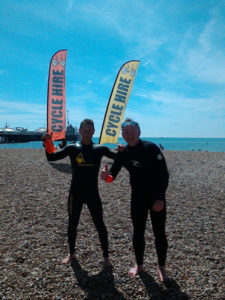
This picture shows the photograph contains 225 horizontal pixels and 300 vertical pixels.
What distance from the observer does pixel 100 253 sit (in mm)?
3848

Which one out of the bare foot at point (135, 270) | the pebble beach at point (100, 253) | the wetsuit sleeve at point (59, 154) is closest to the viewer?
the pebble beach at point (100, 253)

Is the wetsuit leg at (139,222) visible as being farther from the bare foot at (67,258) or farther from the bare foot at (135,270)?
the bare foot at (67,258)

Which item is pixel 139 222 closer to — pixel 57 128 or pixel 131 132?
pixel 131 132

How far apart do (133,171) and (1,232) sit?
11.2 ft

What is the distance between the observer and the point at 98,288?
292 cm

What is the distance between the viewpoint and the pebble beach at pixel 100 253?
2875mm

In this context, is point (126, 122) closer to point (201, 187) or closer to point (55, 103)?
point (201, 187)

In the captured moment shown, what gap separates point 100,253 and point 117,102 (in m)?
12.3

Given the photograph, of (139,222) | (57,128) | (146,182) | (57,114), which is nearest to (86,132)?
(146,182)

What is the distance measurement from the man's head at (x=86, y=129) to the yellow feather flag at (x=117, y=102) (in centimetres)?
1134

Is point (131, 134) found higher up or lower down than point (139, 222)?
higher up

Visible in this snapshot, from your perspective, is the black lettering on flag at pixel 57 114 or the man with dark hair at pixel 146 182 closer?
the man with dark hair at pixel 146 182

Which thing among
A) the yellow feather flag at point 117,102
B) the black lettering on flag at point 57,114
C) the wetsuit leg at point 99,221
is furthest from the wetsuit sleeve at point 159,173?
the black lettering on flag at point 57,114

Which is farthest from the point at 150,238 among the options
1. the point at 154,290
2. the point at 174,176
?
the point at 174,176
